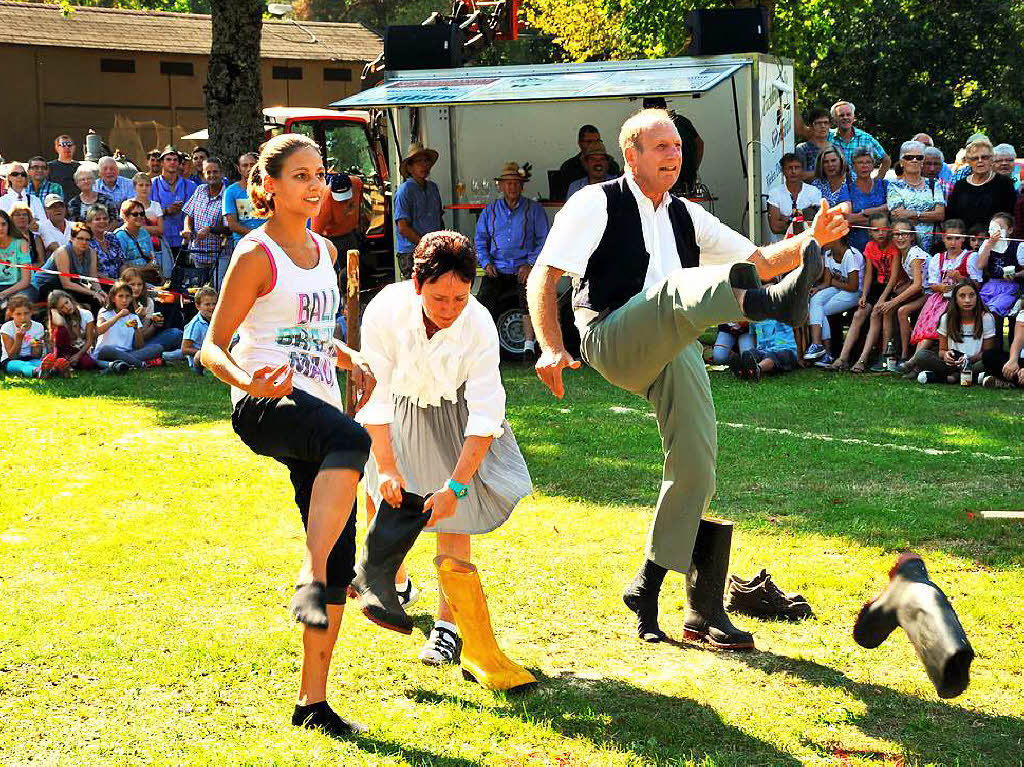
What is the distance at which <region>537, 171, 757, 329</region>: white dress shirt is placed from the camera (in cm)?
502

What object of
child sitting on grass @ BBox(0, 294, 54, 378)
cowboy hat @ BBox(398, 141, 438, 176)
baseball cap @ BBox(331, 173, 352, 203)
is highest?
cowboy hat @ BBox(398, 141, 438, 176)

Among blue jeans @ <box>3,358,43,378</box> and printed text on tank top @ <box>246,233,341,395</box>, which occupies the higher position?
printed text on tank top @ <box>246,233,341,395</box>

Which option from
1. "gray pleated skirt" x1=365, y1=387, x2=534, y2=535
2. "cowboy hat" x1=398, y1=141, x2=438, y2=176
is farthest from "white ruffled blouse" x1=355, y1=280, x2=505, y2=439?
"cowboy hat" x1=398, y1=141, x2=438, y2=176

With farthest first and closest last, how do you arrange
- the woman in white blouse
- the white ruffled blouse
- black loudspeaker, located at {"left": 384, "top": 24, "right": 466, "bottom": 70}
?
black loudspeaker, located at {"left": 384, "top": 24, "right": 466, "bottom": 70}
the white ruffled blouse
the woman in white blouse

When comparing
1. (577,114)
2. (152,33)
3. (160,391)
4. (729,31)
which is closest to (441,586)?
(160,391)

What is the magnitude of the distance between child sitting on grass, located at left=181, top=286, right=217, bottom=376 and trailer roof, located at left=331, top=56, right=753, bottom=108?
2557mm

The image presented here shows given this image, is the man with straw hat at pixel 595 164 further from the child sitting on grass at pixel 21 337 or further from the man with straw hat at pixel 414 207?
the child sitting on grass at pixel 21 337

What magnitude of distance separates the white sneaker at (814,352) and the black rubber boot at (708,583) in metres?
8.09

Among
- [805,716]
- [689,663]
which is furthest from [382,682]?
[805,716]

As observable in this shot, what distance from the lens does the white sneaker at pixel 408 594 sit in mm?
5672

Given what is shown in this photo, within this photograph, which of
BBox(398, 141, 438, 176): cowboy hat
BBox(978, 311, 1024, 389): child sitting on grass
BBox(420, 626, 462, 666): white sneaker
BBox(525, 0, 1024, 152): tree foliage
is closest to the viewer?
BBox(420, 626, 462, 666): white sneaker

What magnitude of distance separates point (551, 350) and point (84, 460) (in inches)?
202

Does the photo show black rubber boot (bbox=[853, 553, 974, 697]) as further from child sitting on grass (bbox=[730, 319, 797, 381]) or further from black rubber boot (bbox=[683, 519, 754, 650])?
child sitting on grass (bbox=[730, 319, 797, 381])

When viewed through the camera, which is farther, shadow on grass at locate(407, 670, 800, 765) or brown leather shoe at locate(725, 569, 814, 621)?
brown leather shoe at locate(725, 569, 814, 621)
